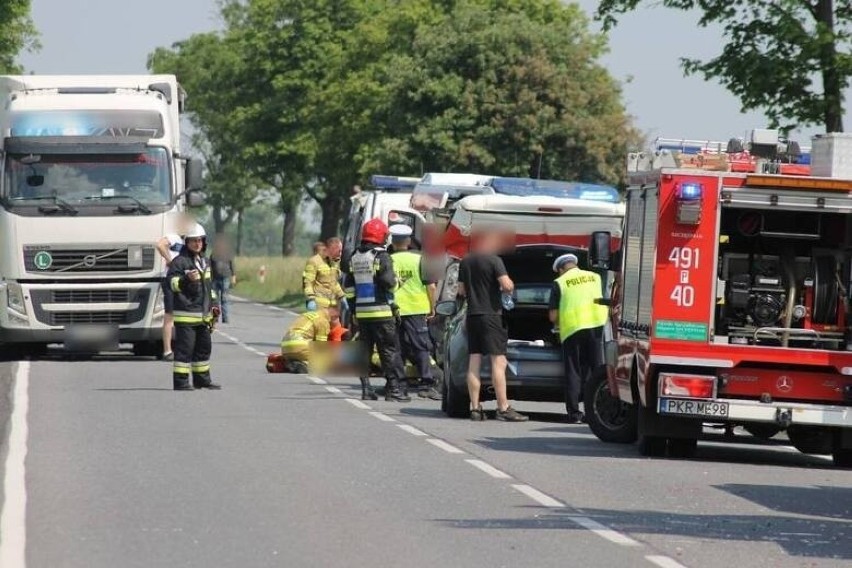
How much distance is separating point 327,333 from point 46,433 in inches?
360

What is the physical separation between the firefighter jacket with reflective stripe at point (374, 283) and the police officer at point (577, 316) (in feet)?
8.27

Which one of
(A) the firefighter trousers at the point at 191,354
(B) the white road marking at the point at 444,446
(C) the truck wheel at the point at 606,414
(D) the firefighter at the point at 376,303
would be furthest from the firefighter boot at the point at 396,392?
(B) the white road marking at the point at 444,446

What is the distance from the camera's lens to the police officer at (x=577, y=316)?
18.4 metres

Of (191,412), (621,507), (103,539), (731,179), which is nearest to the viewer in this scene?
(103,539)

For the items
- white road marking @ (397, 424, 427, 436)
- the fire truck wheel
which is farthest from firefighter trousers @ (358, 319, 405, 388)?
the fire truck wheel

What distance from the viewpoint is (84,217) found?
26.5 meters

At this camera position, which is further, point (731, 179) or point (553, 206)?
point (553, 206)

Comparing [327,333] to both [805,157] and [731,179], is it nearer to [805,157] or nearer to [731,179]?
[805,157]

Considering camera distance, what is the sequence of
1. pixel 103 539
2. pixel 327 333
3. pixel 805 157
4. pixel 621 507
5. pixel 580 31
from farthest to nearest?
pixel 580 31
pixel 327 333
pixel 805 157
pixel 621 507
pixel 103 539

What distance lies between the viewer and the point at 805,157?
1997 centimetres

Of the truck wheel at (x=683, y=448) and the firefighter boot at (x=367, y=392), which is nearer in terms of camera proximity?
the truck wheel at (x=683, y=448)

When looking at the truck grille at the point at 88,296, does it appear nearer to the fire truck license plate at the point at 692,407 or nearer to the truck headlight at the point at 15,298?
the truck headlight at the point at 15,298

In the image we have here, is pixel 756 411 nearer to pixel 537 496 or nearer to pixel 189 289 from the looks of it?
pixel 537 496

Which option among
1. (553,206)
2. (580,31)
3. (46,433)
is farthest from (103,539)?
(580,31)
